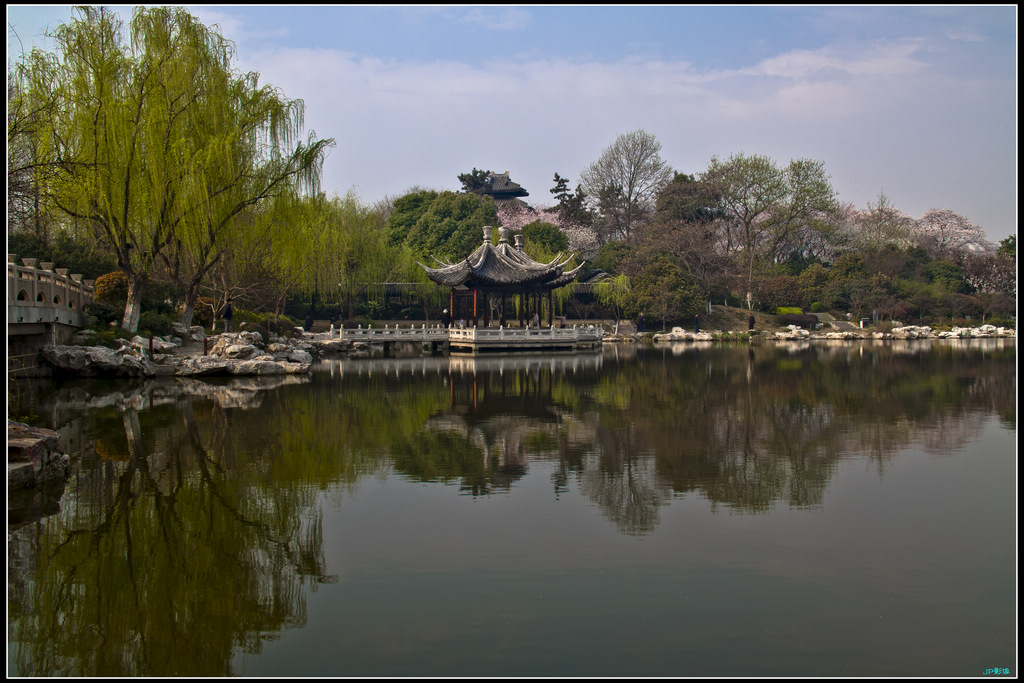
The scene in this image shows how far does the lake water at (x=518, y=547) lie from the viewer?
3820mm

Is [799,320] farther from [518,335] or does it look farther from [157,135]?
[157,135]

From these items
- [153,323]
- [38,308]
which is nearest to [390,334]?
[153,323]

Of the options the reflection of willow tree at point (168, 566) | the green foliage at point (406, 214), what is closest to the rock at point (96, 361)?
the reflection of willow tree at point (168, 566)

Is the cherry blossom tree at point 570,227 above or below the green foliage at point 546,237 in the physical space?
above

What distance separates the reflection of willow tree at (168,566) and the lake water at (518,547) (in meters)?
0.02

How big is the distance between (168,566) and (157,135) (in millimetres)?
13174

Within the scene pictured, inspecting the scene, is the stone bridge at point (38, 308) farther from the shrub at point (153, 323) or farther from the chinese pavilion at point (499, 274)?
the chinese pavilion at point (499, 274)

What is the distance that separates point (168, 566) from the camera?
4.86m

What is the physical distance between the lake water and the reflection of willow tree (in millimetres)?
20

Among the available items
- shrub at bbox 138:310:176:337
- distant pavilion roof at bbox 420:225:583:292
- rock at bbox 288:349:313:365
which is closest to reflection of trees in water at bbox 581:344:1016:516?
rock at bbox 288:349:313:365

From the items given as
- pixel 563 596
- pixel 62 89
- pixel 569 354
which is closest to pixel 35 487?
pixel 563 596

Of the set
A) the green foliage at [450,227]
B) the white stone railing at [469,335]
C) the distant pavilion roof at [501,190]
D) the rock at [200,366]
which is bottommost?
the rock at [200,366]

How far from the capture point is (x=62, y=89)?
15.1 meters

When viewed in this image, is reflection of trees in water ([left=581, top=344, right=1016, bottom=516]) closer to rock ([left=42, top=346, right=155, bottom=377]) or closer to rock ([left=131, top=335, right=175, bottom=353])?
rock ([left=42, top=346, right=155, bottom=377])
